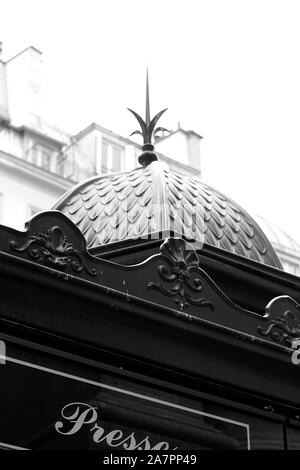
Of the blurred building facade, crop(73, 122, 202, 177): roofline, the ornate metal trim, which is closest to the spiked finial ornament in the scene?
the ornate metal trim

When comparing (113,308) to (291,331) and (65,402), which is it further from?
(291,331)

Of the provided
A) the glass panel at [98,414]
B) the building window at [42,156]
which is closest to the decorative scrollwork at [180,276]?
the glass panel at [98,414]

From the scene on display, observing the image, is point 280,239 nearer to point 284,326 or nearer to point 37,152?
point 37,152

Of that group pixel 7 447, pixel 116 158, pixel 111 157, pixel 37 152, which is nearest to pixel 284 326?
pixel 7 447

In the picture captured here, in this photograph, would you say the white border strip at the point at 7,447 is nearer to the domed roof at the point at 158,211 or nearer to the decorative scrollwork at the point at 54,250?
the decorative scrollwork at the point at 54,250

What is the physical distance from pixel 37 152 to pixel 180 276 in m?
23.8

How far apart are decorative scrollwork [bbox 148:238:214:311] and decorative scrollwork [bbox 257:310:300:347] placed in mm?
532

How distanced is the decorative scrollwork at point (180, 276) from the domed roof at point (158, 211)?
240cm

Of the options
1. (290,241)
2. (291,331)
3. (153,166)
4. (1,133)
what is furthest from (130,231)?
(290,241)

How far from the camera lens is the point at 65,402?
7.90m

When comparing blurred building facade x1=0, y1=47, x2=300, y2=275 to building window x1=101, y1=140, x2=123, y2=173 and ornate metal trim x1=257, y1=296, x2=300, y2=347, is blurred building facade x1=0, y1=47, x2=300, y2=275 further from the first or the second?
ornate metal trim x1=257, y1=296, x2=300, y2=347
